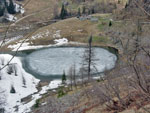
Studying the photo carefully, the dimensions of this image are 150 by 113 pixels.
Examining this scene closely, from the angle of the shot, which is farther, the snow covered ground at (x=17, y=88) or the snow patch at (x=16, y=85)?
the snow patch at (x=16, y=85)

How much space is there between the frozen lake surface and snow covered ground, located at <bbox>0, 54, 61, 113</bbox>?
250 centimetres

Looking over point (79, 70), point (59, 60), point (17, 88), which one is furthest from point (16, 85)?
point (59, 60)

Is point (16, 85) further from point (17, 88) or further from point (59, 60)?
point (59, 60)

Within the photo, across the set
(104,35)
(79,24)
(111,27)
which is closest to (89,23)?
(79,24)

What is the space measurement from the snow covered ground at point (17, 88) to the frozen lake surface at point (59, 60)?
2502mm

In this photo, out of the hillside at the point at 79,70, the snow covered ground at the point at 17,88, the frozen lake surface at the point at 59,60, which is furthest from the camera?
the frozen lake surface at the point at 59,60

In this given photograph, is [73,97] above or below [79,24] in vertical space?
below

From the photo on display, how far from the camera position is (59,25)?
62906 mm

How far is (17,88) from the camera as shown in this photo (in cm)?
2575

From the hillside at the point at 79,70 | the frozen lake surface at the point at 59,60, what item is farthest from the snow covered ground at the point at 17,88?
the frozen lake surface at the point at 59,60

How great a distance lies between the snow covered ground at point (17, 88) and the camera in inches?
839

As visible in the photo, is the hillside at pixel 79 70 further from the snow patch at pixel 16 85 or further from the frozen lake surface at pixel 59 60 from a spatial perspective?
the frozen lake surface at pixel 59 60

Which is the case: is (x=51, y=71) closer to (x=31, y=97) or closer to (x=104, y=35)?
(x=31, y=97)

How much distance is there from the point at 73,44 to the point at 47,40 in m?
7.94
